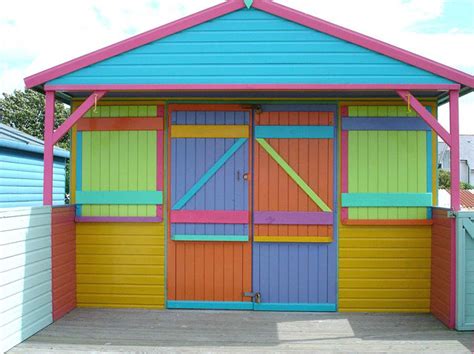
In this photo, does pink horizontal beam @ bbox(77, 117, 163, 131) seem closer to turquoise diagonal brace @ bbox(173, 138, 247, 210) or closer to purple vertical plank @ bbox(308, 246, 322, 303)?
turquoise diagonal brace @ bbox(173, 138, 247, 210)

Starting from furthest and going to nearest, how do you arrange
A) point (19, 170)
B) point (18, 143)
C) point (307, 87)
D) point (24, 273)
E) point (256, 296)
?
point (19, 170), point (18, 143), point (256, 296), point (307, 87), point (24, 273)

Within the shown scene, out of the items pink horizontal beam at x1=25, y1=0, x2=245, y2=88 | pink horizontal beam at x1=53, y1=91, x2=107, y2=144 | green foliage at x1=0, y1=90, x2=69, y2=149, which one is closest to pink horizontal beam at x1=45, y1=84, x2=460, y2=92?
pink horizontal beam at x1=25, y1=0, x2=245, y2=88

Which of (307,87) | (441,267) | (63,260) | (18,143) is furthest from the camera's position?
(18,143)

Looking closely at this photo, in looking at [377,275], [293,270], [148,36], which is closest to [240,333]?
[293,270]

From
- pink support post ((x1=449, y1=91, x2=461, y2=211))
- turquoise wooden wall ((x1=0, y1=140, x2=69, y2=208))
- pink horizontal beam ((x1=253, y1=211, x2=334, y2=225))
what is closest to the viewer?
pink support post ((x1=449, y1=91, x2=461, y2=211))

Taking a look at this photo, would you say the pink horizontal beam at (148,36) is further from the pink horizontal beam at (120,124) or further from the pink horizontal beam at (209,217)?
the pink horizontal beam at (209,217)

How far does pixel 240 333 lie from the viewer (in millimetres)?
5438

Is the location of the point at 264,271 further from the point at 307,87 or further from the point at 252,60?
the point at 252,60

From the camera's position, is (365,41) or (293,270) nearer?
(365,41)

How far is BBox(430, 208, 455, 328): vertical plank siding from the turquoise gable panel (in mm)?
1478

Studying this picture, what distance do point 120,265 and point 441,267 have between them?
11.7 feet

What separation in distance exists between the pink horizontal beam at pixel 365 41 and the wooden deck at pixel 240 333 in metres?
2.56

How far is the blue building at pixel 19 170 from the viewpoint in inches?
376

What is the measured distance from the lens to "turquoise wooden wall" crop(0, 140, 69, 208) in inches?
376
